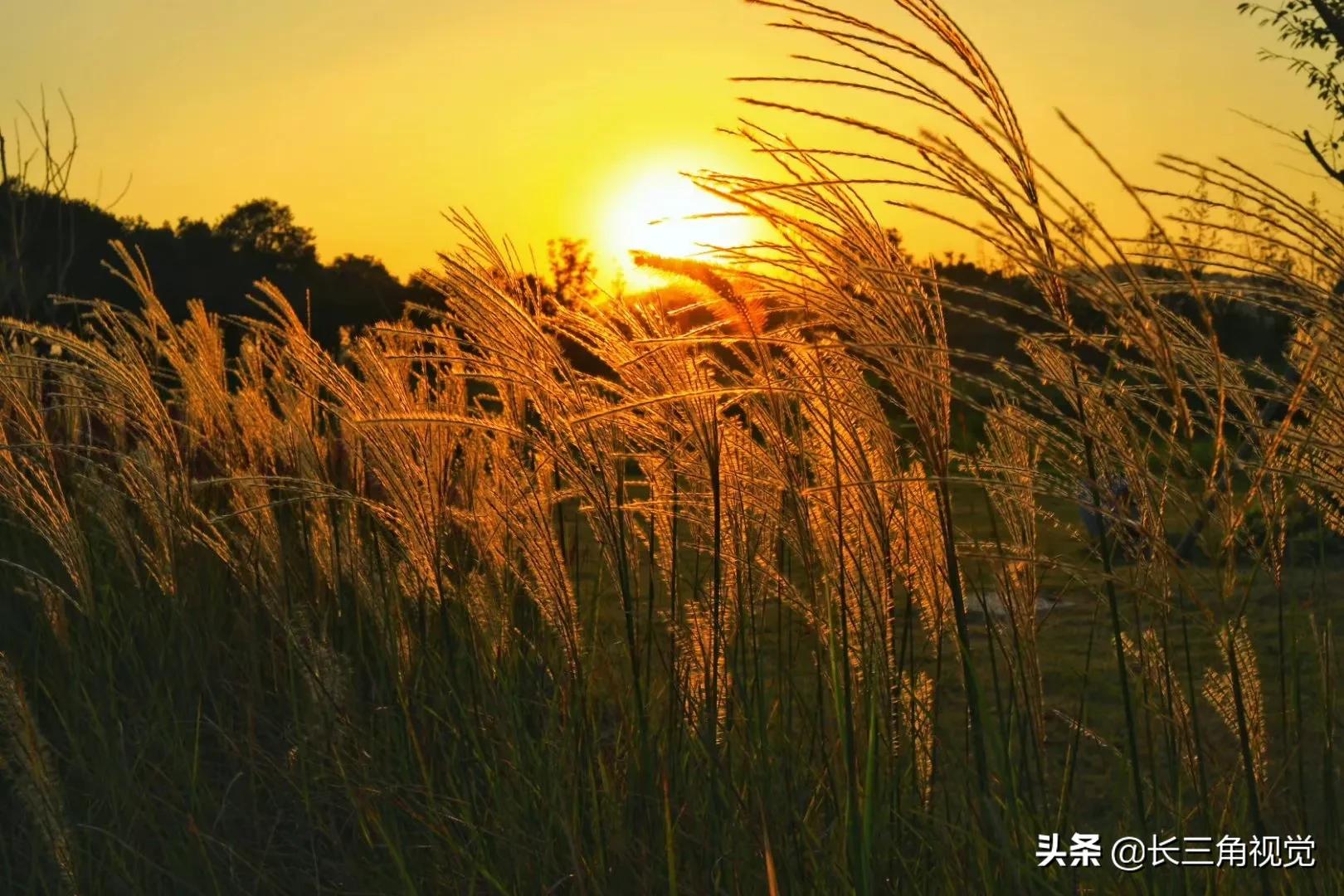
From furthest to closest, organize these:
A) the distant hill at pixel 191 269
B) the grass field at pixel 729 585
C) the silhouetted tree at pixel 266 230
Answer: the silhouetted tree at pixel 266 230 → the distant hill at pixel 191 269 → the grass field at pixel 729 585

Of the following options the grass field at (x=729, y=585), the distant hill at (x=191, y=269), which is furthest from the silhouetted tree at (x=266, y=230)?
the grass field at (x=729, y=585)

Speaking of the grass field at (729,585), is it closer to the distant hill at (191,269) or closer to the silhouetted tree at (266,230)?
the distant hill at (191,269)

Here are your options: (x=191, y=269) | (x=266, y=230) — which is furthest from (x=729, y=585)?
(x=266, y=230)

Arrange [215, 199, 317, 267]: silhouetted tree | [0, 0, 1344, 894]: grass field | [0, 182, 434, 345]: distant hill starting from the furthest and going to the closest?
[215, 199, 317, 267]: silhouetted tree, [0, 182, 434, 345]: distant hill, [0, 0, 1344, 894]: grass field

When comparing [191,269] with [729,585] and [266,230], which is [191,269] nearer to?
[266,230]

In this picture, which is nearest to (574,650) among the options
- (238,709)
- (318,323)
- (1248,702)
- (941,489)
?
(941,489)

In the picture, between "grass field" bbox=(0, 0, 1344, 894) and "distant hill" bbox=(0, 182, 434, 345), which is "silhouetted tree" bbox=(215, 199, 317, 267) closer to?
"distant hill" bbox=(0, 182, 434, 345)

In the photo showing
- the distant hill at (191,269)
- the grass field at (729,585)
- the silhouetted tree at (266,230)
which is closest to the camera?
the grass field at (729,585)

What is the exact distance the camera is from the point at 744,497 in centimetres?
218

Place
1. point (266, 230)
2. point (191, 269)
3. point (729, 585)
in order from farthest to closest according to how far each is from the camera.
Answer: point (266, 230), point (191, 269), point (729, 585)

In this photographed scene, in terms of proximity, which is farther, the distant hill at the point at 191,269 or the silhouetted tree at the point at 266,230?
the silhouetted tree at the point at 266,230

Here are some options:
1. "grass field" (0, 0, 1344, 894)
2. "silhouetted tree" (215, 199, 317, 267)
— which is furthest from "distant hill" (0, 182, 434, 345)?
"grass field" (0, 0, 1344, 894)

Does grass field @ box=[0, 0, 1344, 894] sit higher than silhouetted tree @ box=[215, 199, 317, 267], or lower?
lower

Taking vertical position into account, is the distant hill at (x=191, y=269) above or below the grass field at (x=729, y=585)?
above
